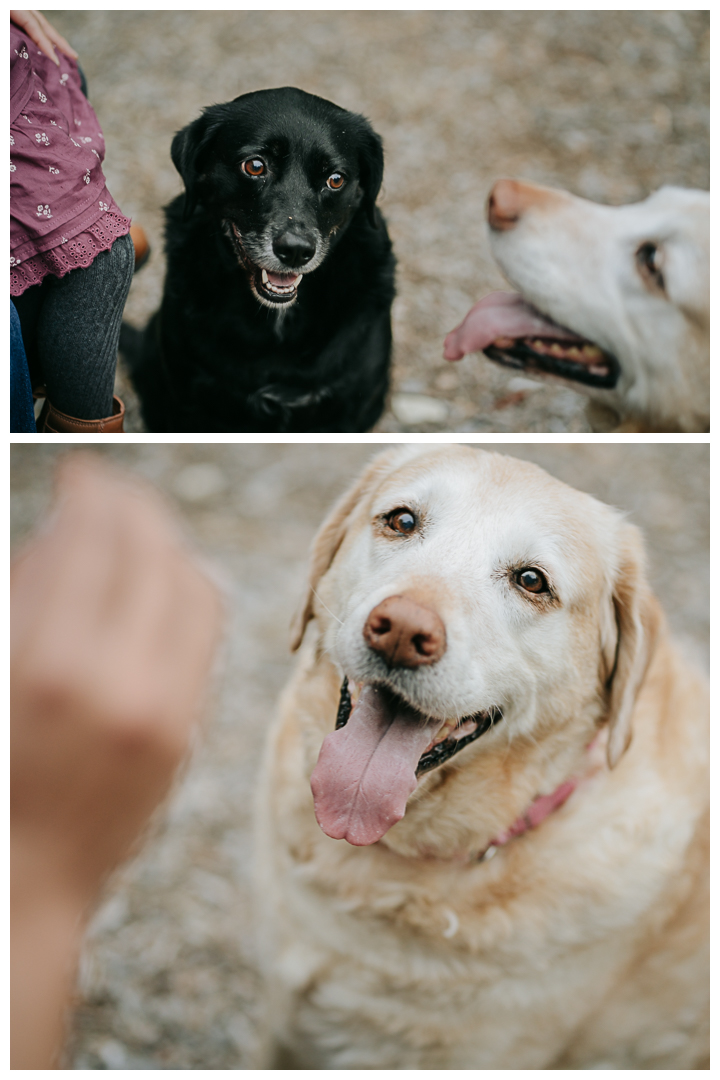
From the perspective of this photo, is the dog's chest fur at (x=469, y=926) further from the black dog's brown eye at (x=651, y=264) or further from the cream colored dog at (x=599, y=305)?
the black dog's brown eye at (x=651, y=264)

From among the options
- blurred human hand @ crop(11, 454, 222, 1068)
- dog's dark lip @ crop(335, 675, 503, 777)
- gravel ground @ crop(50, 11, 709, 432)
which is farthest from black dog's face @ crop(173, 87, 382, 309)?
dog's dark lip @ crop(335, 675, 503, 777)

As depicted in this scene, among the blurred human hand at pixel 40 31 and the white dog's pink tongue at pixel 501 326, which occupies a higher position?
the blurred human hand at pixel 40 31

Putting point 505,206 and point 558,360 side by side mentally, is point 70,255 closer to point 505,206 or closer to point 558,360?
point 505,206

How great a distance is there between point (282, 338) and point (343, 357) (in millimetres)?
171

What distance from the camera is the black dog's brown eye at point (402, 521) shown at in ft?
4.27

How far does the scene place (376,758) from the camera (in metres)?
1.17

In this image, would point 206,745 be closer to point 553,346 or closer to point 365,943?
point 365,943

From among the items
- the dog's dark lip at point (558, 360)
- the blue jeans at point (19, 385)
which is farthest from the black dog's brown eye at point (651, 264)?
the blue jeans at point (19, 385)

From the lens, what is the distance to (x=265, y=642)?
2871 millimetres

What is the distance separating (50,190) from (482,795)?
1.42 metres

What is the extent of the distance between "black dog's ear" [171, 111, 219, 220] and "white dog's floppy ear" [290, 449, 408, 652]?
709 millimetres

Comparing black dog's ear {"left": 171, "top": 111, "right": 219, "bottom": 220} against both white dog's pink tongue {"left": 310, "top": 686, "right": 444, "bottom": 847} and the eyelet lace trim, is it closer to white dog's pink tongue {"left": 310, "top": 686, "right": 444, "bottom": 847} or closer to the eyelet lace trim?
the eyelet lace trim

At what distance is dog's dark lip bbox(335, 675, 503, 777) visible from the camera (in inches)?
48.7

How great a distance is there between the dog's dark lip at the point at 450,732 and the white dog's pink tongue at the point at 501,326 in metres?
1.06
